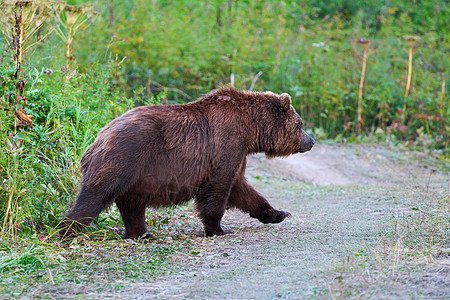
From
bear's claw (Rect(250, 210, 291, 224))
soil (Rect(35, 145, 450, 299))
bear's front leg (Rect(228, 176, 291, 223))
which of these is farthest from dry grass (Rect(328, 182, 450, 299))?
bear's front leg (Rect(228, 176, 291, 223))

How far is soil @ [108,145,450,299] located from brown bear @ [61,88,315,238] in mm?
482

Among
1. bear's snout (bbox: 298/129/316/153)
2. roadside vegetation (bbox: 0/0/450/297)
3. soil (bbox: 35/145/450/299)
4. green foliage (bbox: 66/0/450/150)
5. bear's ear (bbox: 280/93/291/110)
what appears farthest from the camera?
green foliage (bbox: 66/0/450/150)

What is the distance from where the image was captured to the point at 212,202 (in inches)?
239

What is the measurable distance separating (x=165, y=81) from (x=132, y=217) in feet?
Result: 29.5

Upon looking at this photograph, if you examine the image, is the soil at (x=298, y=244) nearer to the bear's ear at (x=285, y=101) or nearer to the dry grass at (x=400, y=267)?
the dry grass at (x=400, y=267)

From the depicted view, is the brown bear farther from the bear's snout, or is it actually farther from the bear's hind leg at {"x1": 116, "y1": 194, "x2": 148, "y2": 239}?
the bear's snout

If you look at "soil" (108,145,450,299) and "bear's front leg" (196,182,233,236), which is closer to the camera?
"soil" (108,145,450,299)

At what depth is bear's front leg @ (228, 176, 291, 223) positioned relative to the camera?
21.9ft

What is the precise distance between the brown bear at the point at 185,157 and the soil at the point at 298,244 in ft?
1.58

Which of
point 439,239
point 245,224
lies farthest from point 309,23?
point 439,239

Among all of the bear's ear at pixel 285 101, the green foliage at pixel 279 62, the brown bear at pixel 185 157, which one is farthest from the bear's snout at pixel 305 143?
the green foliage at pixel 279 62

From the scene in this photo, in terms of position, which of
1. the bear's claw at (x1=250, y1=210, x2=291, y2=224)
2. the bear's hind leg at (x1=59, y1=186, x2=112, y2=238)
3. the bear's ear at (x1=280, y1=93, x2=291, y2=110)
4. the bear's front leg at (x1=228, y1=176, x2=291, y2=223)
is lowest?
the bear's claw at (x1=250, y1=210, x2=291, y2=224)

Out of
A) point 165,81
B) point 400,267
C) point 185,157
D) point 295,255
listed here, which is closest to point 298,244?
point 295,255

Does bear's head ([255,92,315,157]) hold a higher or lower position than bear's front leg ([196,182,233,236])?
higher
